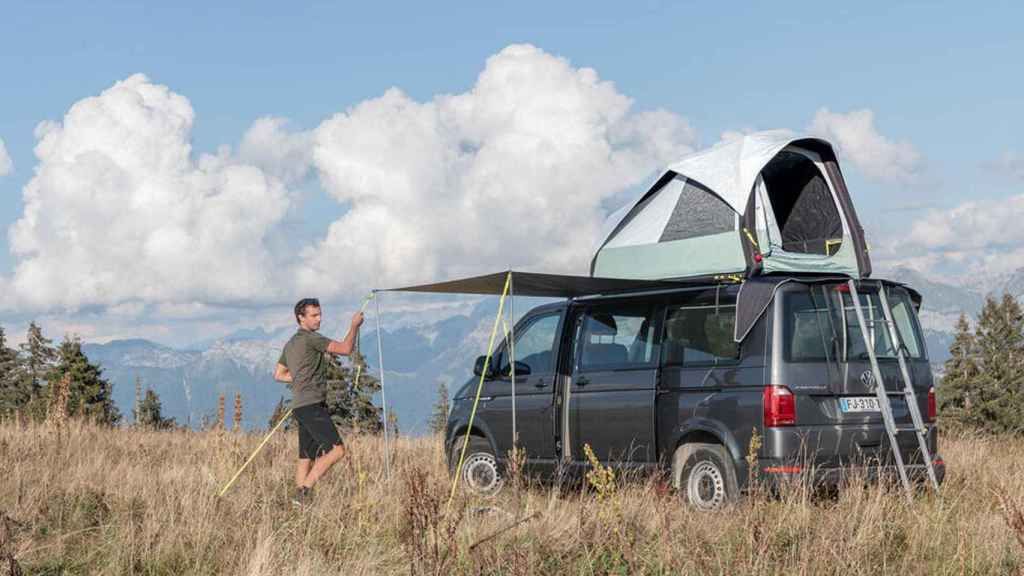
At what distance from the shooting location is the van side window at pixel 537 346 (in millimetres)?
10453

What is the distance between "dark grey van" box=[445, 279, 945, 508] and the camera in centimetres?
842

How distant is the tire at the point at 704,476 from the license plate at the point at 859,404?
38.1 inches

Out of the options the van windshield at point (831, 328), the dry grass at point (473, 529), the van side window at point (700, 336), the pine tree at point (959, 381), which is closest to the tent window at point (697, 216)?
the van side window at point (700, 336)

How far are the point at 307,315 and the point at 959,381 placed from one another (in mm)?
47349

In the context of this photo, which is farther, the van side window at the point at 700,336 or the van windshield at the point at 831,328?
the van side window at the point at 700,336

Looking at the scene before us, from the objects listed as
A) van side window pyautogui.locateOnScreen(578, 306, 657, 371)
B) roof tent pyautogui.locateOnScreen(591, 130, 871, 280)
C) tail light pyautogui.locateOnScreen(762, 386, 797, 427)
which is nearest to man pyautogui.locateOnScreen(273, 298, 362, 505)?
van side window pyautogui.locateOnScreen(578, 306, 657, 371)

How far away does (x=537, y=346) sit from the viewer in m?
10.7

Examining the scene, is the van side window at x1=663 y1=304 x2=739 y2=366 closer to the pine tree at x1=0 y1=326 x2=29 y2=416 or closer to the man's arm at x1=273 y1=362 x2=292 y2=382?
the man's arm at x1=273 y1=362 x2=292 y2=382

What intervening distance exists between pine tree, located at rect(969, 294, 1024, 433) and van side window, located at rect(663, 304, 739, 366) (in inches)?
1617

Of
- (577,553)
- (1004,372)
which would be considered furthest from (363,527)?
(1004,372)

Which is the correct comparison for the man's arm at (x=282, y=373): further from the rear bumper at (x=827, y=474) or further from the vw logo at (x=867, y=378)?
the vw logo at (x=867, y=378)

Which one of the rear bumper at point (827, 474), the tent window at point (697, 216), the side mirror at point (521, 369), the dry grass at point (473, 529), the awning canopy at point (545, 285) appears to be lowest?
the dry grass at point (473, 529)

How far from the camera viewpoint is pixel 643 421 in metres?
9.34

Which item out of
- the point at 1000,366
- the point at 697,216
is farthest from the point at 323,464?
the point at 1000,366
